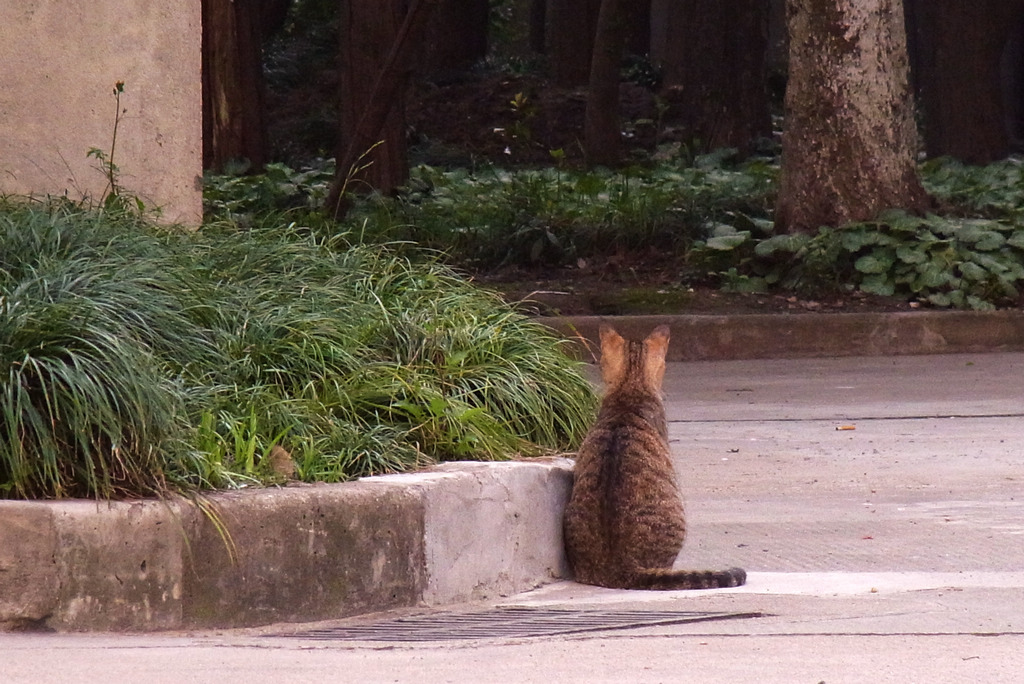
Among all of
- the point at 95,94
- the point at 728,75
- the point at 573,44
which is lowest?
the point at 95,94

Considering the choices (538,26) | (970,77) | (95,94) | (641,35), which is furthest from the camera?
(538,26)

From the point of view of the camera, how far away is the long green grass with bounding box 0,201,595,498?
14.0ft

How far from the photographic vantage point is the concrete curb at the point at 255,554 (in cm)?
408

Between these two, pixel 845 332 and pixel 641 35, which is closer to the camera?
pixel 845 332

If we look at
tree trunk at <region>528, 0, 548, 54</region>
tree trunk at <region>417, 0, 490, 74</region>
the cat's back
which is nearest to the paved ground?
the cat's back

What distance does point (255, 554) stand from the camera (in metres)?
4.29

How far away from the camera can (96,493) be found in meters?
4.14

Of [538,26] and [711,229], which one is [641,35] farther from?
[711,229]

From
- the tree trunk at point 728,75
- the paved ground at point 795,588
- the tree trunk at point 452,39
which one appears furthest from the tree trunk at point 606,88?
the tree trunk at point 452,39

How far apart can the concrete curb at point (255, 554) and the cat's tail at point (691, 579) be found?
514mm

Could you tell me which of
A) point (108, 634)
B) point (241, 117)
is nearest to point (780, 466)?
point (108, 634)

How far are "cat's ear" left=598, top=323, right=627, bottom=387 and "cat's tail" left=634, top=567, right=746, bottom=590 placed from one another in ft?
2.90

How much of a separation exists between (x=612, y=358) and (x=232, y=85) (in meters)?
14.3

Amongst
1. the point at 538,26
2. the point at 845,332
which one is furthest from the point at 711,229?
the point at 538,26
